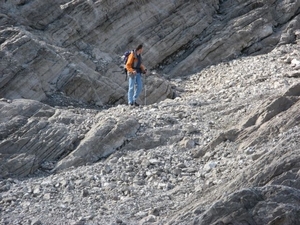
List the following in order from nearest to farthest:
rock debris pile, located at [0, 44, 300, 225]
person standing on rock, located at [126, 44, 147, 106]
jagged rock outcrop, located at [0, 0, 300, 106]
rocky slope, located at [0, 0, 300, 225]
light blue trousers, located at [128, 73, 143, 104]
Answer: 1. rock debris pile, located at [0, 44, 300, 225]
2. rocky slope, located at [0, 0, 300, 225]
3. person standing on rock, located at [126, 44, 147, 106]
4. light blue trousers, located at [128, 73, 143, 104]
5. jagged rock outcrop, located at [0, 0, 300, 106]

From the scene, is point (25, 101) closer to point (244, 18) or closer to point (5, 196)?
point (5, 196)

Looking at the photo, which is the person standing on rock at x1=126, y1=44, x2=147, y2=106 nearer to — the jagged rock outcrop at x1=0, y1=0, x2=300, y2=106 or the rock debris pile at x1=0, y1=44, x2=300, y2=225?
the rock debris pile at x1=0, y1=44, x2=300, y2=225

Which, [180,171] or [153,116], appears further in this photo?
[153,116]

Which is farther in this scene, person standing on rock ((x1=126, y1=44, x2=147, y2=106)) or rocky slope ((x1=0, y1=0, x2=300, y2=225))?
person standing on rock ((x1=126, y1=44, x2=147, y2=106))

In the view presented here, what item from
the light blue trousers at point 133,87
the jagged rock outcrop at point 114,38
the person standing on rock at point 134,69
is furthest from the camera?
the jagged rock outcrop at point 114,38

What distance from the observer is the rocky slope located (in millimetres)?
10219

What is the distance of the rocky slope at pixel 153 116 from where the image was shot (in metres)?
10.2

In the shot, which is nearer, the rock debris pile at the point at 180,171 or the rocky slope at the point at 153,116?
the rock debris pile at the point at 180,171

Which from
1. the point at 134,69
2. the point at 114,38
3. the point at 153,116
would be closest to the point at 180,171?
the point at 153,116

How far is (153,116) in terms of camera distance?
585 inches

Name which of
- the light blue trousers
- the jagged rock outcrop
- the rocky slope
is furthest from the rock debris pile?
the jagged rock outcrop

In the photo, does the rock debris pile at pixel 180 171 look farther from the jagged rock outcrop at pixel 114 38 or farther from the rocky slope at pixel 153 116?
the jagged rock outcrop at pixel 114 38

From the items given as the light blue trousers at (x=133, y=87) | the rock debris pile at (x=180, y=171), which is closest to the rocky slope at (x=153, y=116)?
the rock debris pile at (x=180, y=171)

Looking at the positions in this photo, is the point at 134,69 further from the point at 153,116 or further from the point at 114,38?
the point at 114,38
